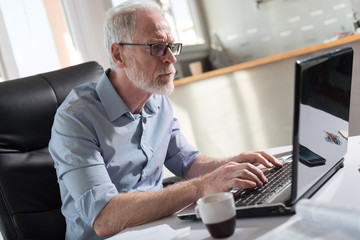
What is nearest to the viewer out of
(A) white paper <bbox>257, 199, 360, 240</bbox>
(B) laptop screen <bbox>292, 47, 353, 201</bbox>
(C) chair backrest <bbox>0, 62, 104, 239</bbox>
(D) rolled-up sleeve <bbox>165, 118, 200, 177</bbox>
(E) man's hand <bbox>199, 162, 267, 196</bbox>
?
(A) white paper <bbox>257, 199, 360, 240</bbox>

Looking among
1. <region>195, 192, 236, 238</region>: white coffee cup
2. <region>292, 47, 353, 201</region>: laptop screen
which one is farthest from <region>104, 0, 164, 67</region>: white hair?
<region>195, 192, 236, 238</region>: white coffee cup

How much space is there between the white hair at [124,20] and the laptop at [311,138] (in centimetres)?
68

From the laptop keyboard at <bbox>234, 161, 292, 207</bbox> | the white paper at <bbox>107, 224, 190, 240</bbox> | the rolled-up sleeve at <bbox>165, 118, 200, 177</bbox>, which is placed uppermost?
the laptop keyboard at <bbox>234, 161, 292, 207</bbox>

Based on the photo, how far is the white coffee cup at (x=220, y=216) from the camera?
0.78 metres

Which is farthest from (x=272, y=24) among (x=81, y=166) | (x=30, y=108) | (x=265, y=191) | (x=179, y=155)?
(x=265, y=191)

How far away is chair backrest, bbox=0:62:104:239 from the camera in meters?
1.36

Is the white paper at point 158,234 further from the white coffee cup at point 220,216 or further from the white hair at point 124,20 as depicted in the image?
the white hair at point 124,20

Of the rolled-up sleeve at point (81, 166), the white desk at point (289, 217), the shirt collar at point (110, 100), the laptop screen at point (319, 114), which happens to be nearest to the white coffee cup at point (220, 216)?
the white desk at point (289, 217)

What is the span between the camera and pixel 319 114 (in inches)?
34.3

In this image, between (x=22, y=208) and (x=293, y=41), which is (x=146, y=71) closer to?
(x=22, y=208)

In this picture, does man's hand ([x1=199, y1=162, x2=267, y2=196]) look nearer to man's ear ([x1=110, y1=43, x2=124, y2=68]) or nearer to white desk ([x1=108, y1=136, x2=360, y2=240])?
white desk ([x1=108, y1=136, x2=360, y2=240])

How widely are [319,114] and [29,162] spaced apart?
3.10 ft

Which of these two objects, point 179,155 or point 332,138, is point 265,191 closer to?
point 332,138

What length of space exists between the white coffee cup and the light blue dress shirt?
41 cm
